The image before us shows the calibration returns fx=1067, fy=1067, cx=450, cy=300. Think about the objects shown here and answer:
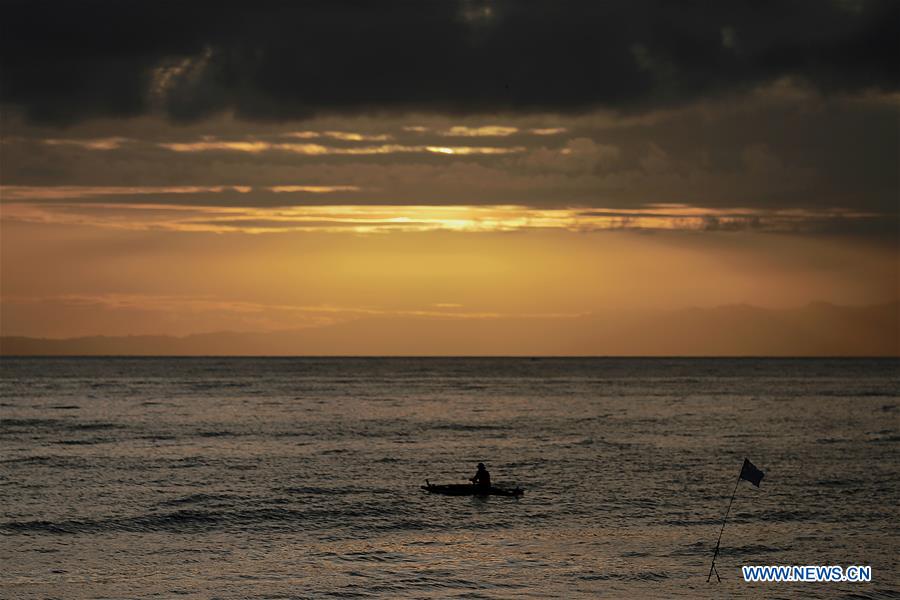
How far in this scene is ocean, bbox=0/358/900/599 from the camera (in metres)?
36.1

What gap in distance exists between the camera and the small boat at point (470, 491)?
53188mm

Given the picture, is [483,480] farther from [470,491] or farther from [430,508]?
[430,508]

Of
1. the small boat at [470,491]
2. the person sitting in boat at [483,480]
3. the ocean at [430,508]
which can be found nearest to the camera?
the ocean at [430,508]

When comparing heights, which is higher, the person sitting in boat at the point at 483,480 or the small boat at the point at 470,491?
the person sitting in boat at the point at 483,480

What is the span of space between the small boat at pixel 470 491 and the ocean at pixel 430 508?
0.45 m

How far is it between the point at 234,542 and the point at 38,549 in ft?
24.0

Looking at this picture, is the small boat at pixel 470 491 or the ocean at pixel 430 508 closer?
the ocean at pixel 430 508

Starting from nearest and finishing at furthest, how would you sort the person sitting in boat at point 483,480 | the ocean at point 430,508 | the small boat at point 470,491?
1. the ocean at point 430,508
2. the person sitting in boat at point 483,480
3. the small boat at point 470,491

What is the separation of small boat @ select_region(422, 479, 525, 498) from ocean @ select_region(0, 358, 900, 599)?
0.45 meters

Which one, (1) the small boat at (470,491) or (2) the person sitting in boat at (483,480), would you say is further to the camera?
(1) the small boat at (470,491)

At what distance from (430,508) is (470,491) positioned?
370cm

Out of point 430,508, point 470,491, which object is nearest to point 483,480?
point 470,491

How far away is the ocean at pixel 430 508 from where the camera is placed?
36.1 metres

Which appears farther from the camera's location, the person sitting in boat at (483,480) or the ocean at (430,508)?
the person sitting in boat at (483,480)
